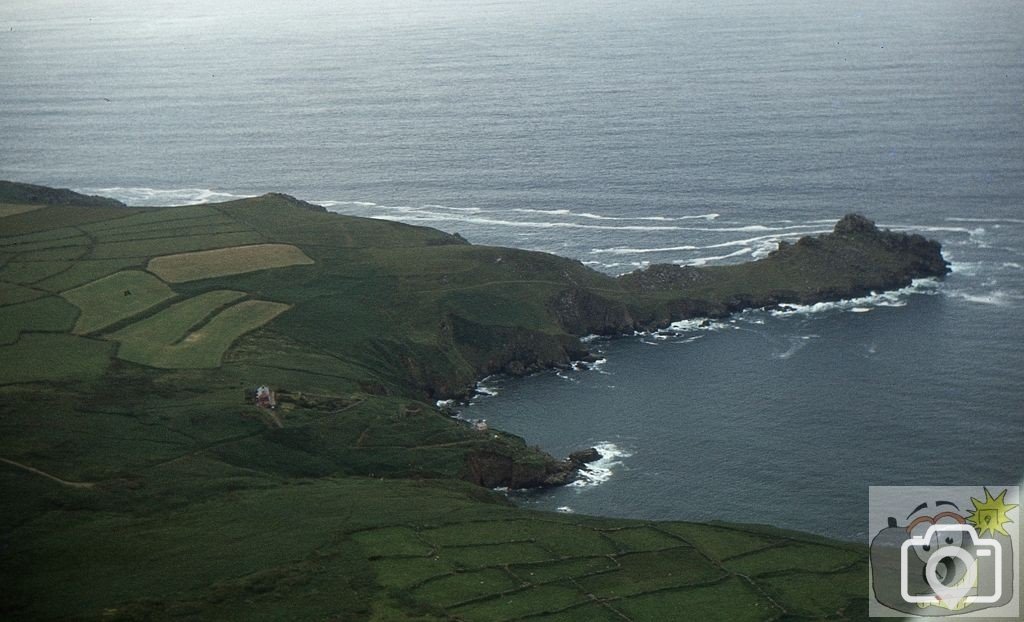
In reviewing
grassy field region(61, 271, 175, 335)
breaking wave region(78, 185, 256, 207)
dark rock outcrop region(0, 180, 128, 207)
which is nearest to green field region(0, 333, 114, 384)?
grassy field region(61, 271, 175, 335)

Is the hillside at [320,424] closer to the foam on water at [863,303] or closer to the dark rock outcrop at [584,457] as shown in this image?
the foam on water at [863,303]

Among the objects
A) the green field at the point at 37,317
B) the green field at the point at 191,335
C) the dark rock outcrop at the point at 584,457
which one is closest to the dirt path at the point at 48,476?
the green field at the point at 191,335

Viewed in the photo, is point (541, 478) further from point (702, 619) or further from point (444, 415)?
point (702, 619)

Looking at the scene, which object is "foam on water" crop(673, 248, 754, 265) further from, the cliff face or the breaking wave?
the breaking wave

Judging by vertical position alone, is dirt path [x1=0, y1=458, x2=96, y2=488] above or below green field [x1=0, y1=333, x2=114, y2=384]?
below

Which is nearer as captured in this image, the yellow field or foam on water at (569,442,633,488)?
foam on water at (569,442,633,488)
